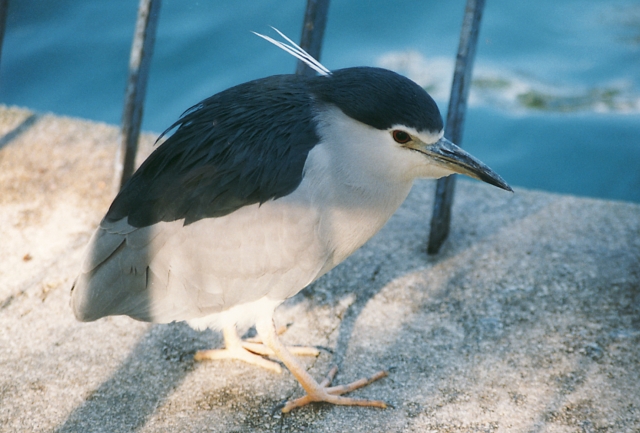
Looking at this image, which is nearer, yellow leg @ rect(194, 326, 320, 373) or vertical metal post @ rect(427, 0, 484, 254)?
yellow leg @ rect(194, 326, 320, 373)

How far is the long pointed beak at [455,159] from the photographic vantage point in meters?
2.10

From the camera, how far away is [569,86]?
19.0 feet

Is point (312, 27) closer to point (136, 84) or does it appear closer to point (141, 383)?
point (136, 84)

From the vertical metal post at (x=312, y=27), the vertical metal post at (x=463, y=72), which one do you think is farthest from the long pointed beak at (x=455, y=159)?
the vertical metal post at (x=312, y=27)

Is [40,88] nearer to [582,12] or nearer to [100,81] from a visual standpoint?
[100,81]

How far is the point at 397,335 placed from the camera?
266 cm

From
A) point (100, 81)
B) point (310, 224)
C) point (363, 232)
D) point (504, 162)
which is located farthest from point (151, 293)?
point (100, 81)

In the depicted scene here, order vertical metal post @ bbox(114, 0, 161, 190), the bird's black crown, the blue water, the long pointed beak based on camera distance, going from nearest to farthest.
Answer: the bird's black crown < the long pointed beak < vertical metal post @ bbox(114, 0, 161, 190) < the blue water

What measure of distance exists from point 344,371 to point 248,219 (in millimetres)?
831

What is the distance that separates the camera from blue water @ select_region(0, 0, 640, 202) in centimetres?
557

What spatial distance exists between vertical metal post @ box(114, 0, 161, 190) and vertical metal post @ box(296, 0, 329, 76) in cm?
79

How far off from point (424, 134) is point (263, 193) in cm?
55

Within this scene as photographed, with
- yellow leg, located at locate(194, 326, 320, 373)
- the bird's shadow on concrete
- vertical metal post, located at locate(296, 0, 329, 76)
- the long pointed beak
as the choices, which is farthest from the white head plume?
the bird's shadow on concrete

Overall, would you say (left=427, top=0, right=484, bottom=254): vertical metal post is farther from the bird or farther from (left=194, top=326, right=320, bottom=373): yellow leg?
(left=194, top=326, right=320, bottom=373): yellow leg
